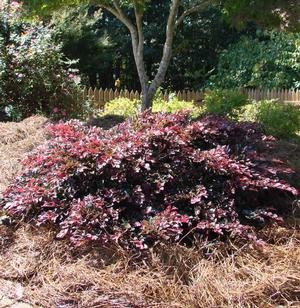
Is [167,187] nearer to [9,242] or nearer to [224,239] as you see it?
[224,239]

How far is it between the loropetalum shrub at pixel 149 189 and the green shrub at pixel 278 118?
2.48m

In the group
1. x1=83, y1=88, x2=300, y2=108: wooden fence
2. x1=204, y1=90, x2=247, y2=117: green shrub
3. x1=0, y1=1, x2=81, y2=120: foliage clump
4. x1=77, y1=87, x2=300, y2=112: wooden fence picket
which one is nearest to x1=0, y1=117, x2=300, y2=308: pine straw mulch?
x1=204, y1=90, x2=247, y2=117: green shrub

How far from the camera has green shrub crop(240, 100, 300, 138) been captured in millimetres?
6723

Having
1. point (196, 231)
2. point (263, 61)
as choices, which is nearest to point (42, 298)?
point (196, 231)

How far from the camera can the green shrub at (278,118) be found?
6.72 meters

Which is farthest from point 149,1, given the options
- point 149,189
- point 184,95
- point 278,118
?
point 184,95

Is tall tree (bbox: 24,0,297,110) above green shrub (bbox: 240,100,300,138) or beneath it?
above

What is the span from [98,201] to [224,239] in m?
0.92

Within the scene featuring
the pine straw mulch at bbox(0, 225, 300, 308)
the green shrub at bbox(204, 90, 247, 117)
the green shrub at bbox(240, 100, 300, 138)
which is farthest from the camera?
the green shrub at bbox(204, 90, 247, 117)

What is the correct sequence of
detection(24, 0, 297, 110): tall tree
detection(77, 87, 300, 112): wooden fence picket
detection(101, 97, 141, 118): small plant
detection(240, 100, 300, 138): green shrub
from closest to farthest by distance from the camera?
1. detection(24, 0, 297, 110): tall tree
2. detection(240, 100, 300, 138): green shrub
3. detection(101, 97, 141, 118): small plant
4. detection(77, 87, 300, 112): wooden fence picket

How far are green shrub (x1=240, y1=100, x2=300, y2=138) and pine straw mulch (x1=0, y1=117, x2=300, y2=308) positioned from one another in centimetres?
310

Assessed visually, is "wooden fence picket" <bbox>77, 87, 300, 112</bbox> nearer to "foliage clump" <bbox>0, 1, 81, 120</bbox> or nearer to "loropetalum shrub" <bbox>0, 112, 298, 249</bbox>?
"foliage clump" <bbox>0, 1, 81, 120</bbox>

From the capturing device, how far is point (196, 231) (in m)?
3.62

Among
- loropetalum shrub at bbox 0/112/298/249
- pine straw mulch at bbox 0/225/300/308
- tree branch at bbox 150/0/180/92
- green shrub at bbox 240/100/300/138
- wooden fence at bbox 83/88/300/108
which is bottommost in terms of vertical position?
wooden fence at bbox 83/88/300/108
